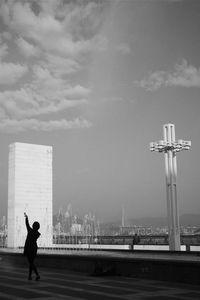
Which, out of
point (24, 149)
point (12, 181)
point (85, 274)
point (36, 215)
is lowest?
point (85, 274)

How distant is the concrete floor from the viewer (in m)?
9.05

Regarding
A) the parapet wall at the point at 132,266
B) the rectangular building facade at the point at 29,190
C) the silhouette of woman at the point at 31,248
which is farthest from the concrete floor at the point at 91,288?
the rectangular building facade at the point at 29,190

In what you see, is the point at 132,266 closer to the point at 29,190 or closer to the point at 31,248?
the point at 31,248

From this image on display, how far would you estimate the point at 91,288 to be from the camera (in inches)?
407

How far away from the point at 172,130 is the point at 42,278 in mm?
27192

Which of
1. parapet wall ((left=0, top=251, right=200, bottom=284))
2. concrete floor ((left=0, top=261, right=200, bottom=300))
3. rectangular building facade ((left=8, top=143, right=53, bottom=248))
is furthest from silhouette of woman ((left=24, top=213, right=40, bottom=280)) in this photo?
rectangular building facade ((left=8, top=143, right=53, bottom=248))

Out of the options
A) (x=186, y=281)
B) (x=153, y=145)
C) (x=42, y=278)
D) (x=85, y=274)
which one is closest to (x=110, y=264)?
(x=85, y=274)

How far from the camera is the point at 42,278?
12672 mm

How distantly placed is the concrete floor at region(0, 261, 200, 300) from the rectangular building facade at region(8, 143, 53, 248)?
31.4m

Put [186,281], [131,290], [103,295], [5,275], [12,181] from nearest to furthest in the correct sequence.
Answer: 1. [103,295]
2. [131,290]
3. [186,281]
4. [5,275]
5. [12,181]

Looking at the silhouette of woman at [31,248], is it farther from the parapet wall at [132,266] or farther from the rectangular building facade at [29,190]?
the rectangular building facade at [29,190]

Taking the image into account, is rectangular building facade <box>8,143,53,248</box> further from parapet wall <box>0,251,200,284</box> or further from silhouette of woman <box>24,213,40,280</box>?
silhouette of woman <box>24,213,40,280</box>

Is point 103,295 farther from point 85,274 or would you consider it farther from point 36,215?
point 36,215

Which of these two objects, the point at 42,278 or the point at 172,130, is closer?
the point at 42,278
